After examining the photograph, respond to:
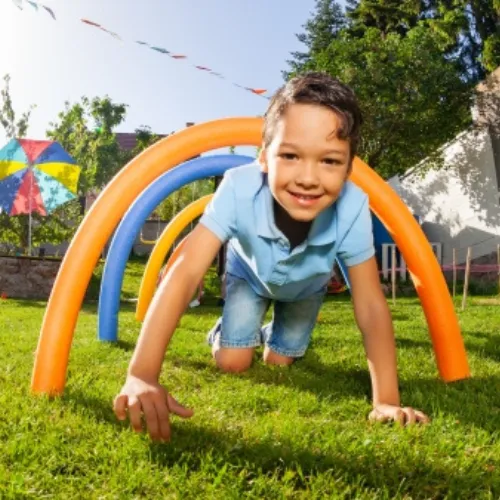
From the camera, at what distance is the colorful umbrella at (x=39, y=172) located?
13.3 meters

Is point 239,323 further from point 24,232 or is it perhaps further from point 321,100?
point 24,232

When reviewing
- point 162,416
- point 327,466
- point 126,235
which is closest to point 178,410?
point 162,416

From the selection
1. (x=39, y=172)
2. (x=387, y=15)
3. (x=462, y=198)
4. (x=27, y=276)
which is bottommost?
(x=27, y=276)

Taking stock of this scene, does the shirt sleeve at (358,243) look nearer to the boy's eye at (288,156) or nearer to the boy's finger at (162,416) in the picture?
the boy's eye at (288,156)

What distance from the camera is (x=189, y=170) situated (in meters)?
4.80

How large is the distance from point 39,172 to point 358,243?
39.5 feet

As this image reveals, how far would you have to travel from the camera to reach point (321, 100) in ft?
7.34

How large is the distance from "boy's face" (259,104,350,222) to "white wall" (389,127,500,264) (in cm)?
Answer: 1541

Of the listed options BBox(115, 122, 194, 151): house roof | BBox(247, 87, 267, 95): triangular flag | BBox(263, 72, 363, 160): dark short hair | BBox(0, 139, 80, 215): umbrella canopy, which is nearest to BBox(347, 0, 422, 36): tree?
BBox(0, 139, 80, 215): umbrella canopy

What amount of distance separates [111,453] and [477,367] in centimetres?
252

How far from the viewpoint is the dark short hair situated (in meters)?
2.25

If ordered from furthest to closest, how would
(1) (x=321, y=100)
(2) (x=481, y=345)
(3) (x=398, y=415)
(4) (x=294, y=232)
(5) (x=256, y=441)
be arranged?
1. (2) (x=481, y=345)
2. (4) (x=294, y=232)
3. (3) (x=398, y=415)
4. (1) (x=321, y=100)
5. (5) (x=256, y=441)

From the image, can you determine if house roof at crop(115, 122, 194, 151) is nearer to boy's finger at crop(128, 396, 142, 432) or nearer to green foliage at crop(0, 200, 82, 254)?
green foliage at crop(0, 200, 82, 254)

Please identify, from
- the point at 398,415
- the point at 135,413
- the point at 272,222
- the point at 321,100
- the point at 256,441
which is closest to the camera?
the point at 135,413
